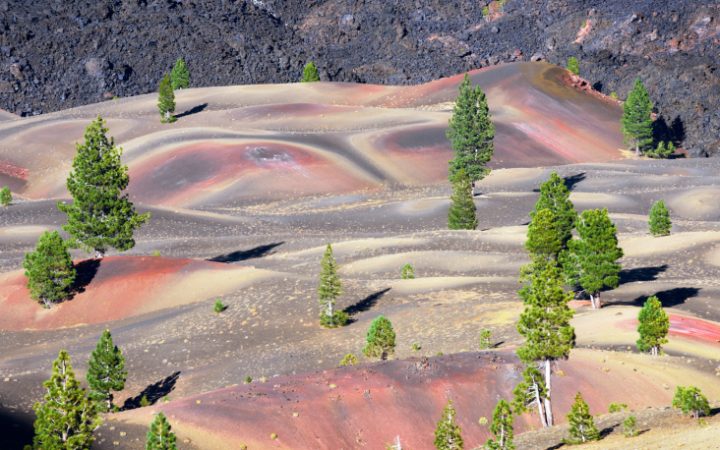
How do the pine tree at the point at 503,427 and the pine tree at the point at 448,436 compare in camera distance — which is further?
the pine tree at the point at 448,436

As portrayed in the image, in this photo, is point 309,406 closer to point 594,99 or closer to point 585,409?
point 585,409

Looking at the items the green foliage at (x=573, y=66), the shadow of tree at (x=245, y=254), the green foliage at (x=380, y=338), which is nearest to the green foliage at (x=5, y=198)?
the shadow of tree at (x=245, y=254)

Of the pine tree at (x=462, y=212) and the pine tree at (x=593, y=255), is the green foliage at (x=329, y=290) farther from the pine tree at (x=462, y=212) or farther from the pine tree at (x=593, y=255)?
the pine tree at (x=462, y=212)

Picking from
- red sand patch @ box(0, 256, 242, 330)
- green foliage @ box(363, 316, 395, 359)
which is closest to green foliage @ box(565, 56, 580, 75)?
red sand patch @ box(0, 256, 242, 330)

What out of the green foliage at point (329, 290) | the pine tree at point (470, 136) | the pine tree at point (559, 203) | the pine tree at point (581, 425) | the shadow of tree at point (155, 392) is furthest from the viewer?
the pine tree at point (470, 136)

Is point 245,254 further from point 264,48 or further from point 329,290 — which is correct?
point 264,48

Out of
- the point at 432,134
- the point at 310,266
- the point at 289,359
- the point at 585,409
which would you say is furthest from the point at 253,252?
the point at 585,409
